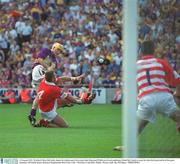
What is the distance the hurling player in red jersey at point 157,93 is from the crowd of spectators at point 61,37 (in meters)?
11.6

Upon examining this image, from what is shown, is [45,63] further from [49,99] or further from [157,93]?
[157,93]

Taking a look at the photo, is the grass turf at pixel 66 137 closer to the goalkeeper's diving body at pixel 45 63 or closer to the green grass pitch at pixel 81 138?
the green grass pitch at pixel 81 138

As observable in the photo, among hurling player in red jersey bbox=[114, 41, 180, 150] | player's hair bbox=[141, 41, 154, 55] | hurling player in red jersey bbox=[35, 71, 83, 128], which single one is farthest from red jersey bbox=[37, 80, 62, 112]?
player's hair bbox=[141, 41, 154, 55]

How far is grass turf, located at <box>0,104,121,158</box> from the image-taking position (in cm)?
1208

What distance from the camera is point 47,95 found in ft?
53.6

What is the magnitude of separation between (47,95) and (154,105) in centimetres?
547

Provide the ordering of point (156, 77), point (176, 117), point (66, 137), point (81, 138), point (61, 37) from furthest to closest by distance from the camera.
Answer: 1. point (61, 37)
2. point (66, 137)
3. point (81, 138)
4. point (176, 117)
5. point (156, 77)

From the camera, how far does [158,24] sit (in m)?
9.73

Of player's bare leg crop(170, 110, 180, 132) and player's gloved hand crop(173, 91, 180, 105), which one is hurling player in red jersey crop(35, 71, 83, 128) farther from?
player's bare leg crop(170, 110, 180, 132)

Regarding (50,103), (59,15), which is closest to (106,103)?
(59,15)

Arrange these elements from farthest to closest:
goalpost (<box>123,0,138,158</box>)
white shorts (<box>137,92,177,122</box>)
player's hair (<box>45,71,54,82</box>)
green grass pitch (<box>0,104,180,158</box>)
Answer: player's hair (<box>45,71,54,82</box>) < white shorts (<box>137,92,177,122</box>) < green grass pitch (<box>0,104,180,158</box>) < goalpost (<box>123,0,138,158</box>)

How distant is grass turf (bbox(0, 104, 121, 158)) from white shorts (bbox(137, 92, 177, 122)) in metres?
0.91

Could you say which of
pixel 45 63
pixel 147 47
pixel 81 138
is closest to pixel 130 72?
pixel 147 47

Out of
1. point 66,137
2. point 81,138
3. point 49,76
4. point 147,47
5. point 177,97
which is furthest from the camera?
point 49,76
